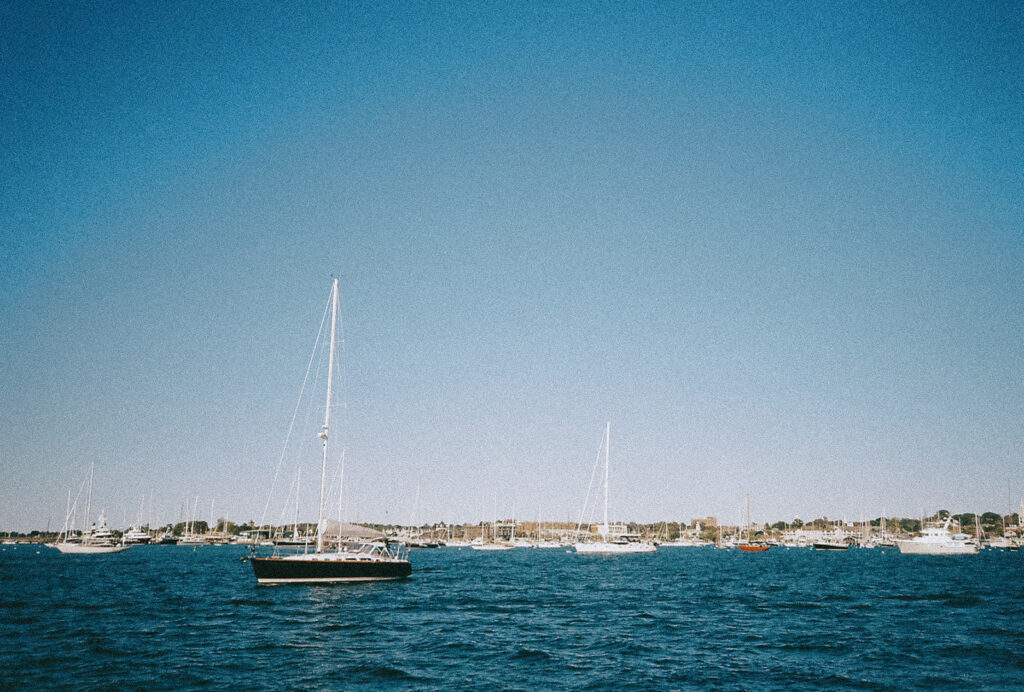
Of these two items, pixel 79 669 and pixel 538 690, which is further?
pixel 79 669

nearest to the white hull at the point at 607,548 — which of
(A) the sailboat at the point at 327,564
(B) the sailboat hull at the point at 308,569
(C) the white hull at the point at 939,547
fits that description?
(C) the white hull at the point at 939,547

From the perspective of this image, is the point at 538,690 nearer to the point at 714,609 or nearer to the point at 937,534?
the point at 714,609

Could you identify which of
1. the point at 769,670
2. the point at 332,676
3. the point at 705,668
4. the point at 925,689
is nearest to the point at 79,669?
the point at 332,676

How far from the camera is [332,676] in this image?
2153cm

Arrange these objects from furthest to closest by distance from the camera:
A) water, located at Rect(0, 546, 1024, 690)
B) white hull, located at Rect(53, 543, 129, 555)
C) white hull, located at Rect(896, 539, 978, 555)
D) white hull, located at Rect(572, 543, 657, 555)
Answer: white hull, located at Rect(572, 543, 657, 555)
white hull, located at Rect(896, 539, 978, 555)
white hull, located at Rect(53, 543, 129, 555)
water, located at Rect(0, 546, 1024, 690)

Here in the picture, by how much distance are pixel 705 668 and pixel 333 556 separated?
3108 centimetres

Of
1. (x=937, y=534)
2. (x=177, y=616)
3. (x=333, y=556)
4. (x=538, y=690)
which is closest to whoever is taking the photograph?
(x=538, y=690)

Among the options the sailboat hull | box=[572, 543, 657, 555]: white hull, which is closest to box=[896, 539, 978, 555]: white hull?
box=[572, 543, 657, 555]: white hull

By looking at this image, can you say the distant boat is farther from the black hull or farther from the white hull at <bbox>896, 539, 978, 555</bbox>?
the black hull

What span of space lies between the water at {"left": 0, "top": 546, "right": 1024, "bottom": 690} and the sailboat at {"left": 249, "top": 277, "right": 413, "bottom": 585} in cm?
110

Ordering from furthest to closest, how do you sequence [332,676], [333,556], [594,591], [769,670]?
1. [594,591]
2. [333,556]
3. [769,670]
4. [332,676]

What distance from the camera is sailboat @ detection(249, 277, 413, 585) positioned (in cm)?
4631

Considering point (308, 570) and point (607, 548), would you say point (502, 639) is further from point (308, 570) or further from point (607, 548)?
point (607, 548)

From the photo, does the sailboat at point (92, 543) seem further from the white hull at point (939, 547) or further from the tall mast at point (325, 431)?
the white hull at point (939, 547)
